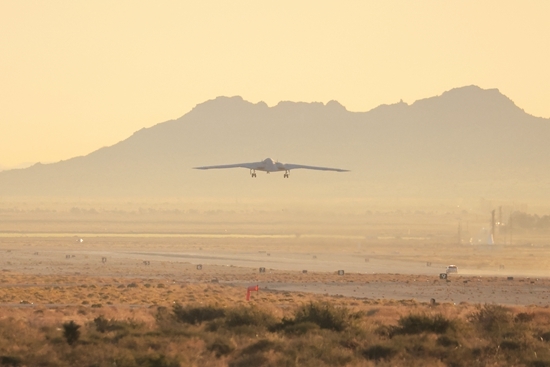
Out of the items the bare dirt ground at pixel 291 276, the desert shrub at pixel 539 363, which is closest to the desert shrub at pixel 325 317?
the desert shrub at pixel 539 363

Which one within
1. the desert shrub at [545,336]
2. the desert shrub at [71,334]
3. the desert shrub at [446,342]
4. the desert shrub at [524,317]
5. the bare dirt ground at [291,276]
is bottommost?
the bare dirt ground at [291,276]

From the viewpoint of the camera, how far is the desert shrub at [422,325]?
37594 millimetres

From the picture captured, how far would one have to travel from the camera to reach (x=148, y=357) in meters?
30.1

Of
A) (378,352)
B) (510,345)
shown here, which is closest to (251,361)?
(378,352)

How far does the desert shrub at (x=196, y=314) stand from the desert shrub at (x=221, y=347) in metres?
8.16

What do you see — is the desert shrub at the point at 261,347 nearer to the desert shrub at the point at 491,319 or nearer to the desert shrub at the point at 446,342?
the desert shrub at the point at 446,342

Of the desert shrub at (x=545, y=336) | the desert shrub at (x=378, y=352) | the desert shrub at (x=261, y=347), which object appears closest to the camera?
the desert shrub at (x=378, y=352)

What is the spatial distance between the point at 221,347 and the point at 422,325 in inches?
319

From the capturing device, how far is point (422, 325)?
37875mm

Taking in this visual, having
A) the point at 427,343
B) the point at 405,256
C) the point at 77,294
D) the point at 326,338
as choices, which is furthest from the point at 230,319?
the point at 405,256

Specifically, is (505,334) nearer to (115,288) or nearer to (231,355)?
(231,355)

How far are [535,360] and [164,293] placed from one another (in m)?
44.7

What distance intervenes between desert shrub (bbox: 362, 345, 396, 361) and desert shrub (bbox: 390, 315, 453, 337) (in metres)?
4.74

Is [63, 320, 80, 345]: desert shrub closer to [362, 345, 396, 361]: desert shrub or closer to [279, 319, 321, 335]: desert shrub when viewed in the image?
[279, 319, 321, 335]: desert shrub
